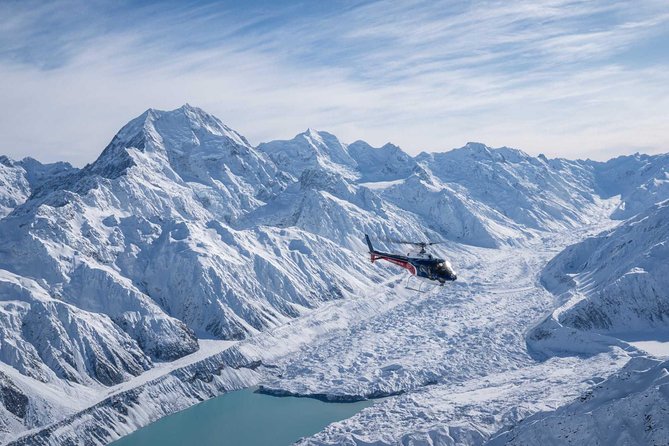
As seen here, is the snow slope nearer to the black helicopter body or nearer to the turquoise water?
the black helicopter body

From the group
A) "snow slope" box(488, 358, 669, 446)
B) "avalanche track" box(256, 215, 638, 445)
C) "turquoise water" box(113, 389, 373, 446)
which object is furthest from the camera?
"turquoise water" box(113, 389, 373, 446)

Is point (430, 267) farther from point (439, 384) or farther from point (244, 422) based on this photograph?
point (244, 422)

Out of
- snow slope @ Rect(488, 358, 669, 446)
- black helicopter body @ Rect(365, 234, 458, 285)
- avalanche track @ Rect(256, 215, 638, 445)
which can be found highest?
black helicopter body @ Rect(365, 234, 458, 285)

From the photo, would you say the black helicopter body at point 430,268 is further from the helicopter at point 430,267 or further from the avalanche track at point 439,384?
the avalanche track at point 439,384

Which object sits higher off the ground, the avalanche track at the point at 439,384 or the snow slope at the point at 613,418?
the snow slope at the point at 613,418

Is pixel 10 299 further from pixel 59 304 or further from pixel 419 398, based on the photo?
pixel 419 398

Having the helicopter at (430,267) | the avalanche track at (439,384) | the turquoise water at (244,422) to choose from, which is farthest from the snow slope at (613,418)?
the turquoise water at (244,422)

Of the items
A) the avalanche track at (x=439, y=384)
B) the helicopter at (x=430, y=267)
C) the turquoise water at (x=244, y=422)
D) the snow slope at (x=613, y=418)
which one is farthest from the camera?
the turquoise water at (x=244, y=422)

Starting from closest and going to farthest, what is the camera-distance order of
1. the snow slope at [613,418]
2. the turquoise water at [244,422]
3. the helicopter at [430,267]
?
the snow slope at [613,418], the helicopter at [430,267], the turquoise water at [244,422]

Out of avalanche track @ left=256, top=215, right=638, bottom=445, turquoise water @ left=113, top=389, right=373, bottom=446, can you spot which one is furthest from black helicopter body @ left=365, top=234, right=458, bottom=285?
turquoise water @ left=113, top=389, right=373, bottom=446
